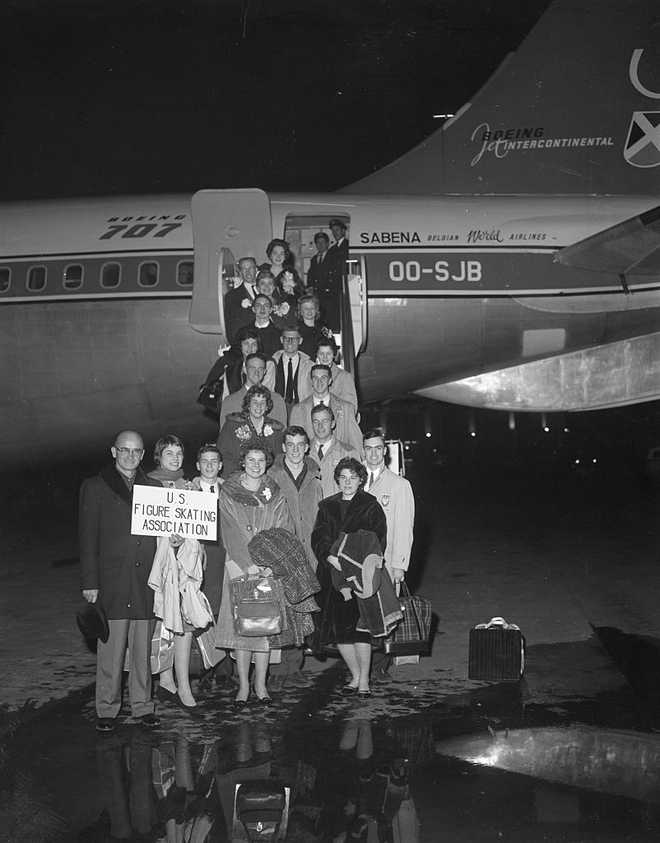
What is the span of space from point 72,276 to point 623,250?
653cm

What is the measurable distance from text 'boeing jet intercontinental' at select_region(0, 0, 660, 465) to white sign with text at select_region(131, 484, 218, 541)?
5929 millimetres

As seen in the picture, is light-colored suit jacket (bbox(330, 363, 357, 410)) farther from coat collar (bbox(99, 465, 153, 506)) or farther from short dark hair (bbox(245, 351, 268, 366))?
coat collar (bbox(99, 465, 153, 506))

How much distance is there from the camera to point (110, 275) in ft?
41.3

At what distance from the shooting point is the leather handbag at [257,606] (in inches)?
248

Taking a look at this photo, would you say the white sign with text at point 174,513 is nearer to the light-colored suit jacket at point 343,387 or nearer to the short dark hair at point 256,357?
the short dark hair at point 256,357

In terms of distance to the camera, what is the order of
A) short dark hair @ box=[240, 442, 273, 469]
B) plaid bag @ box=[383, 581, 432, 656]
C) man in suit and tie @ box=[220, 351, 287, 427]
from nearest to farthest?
short dark hair @ box=[240, 442, 273, 469], plaid bag @ box=[383, 581, 432, 656], man in suit and tie @ box=[220, 351, 287, 427]

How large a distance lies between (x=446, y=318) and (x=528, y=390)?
63.5 inches

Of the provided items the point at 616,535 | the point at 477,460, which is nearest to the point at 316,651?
the point at 616,535

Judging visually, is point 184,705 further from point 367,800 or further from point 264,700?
point 367,800

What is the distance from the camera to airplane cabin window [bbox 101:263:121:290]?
41.2 ft

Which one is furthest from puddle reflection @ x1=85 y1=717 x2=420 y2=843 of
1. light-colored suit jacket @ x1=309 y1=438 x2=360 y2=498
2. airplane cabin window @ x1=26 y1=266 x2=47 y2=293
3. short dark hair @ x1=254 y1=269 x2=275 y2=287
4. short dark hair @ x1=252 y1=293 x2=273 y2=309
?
airplane cabin window @ x1=26 y1=266 x2=47 y2=293

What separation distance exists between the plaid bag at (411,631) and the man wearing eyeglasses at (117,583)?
1.60m

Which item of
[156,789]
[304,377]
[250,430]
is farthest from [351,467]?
[156,789]

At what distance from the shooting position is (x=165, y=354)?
12602 millimetres
